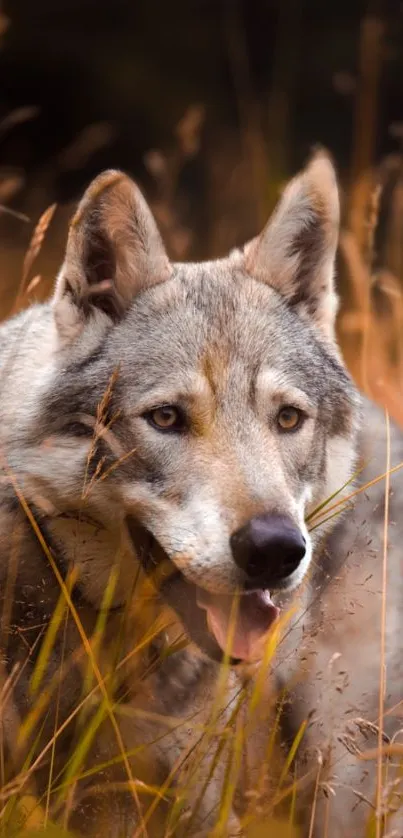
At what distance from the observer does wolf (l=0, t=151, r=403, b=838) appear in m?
2.42

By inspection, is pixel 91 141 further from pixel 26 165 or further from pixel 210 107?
pixel 210 107

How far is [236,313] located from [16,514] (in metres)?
0.80

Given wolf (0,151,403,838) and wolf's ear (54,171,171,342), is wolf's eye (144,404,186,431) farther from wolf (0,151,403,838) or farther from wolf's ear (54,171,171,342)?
wolf's ear (54,171,171,342)

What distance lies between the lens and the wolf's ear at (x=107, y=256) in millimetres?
2770

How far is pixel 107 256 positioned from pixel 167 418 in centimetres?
53

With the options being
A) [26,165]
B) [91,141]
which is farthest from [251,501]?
[26,165]

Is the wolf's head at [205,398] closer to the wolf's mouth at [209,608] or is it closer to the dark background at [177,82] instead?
the wolf's mouth at [209,608]

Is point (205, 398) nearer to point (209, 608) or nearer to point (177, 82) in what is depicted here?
point (209, 608)

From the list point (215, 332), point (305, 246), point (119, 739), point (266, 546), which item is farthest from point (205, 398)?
point (119, 739)

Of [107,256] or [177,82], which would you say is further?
[177,82]

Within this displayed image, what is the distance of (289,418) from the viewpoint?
284 cm

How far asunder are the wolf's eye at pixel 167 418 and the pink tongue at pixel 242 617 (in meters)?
0.42

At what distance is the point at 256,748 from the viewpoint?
2678 mm

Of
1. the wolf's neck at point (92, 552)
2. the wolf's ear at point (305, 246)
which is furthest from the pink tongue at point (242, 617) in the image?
the wolf's ear at point (305, 246)
